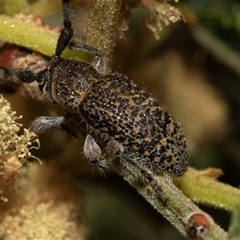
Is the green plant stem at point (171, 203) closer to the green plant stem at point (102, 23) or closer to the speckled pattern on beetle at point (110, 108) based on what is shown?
the speckled pattern on beetle at point (110, 108)

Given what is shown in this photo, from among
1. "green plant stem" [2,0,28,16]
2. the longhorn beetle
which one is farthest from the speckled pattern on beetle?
"green plant stem" [2,0,28,16]

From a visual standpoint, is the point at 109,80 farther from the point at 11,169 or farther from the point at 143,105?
the point at 11,169

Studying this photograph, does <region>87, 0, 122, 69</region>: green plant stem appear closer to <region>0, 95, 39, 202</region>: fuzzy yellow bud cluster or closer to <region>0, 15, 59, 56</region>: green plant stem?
<region>0, 15, 59, 56</region>: green plant stem

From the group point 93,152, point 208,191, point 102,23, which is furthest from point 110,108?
point 208,191

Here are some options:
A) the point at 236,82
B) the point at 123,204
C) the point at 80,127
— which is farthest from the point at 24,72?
the point at 236,82

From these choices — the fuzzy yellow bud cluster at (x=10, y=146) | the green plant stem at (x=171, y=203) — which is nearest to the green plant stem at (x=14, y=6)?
the fuzzy yellow bud cluster at (x=10, y=146)

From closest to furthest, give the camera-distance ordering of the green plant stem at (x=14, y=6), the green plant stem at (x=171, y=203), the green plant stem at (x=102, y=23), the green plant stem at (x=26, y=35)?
the green plant stem at (x=171, y=203) → the green plant stem at (x=102, y=23) → the green plant stem at (x=26, y=35) → the green plant stem at (x=14, y=6)

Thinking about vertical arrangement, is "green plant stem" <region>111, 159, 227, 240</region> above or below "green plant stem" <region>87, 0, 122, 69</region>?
below

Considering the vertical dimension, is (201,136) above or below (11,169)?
below
